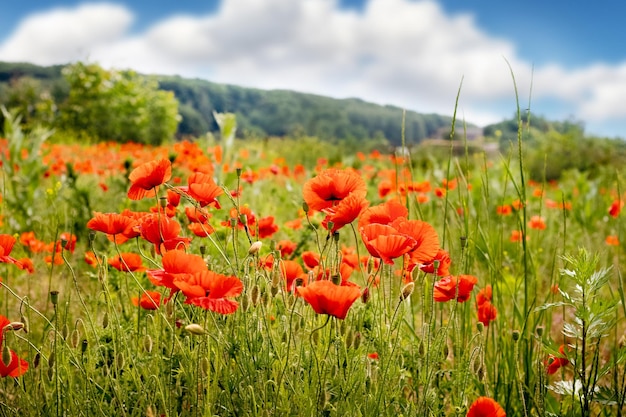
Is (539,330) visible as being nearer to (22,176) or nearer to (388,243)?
(388,243)

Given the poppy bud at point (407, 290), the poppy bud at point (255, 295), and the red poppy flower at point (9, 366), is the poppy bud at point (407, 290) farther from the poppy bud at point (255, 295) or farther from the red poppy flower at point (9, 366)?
the red poppy flower at point (9, 366)

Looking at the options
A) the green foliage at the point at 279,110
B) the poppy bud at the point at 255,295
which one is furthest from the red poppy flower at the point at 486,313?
the green foliage at the point at 279,110

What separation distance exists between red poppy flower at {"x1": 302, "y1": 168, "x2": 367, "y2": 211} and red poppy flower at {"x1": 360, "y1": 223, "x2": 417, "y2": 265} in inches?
6.9

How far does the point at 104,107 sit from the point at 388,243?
16.3m

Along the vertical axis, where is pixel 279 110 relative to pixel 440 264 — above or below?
A: above

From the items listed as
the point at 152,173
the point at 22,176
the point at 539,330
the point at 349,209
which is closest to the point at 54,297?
the point at 152,173

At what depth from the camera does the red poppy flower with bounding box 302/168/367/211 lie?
1.32 m

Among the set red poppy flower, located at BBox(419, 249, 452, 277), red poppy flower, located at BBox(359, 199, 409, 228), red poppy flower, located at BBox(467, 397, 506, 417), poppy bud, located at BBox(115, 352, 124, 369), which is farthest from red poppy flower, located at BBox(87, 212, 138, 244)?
red poppy flower, located at BBox(467, 397, 506, 417)

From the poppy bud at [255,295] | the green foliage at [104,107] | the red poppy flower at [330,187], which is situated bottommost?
the poppy bud at [255,295]

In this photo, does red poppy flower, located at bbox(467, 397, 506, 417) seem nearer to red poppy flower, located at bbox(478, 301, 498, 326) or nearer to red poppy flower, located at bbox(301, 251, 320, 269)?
red poppy flower, located at bbox(478, 301, 498, 326)

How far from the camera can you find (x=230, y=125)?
13.6 feet

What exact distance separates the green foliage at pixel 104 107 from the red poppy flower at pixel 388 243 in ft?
51.5

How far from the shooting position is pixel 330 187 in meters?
1.33

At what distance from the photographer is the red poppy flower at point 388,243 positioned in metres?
1.09
